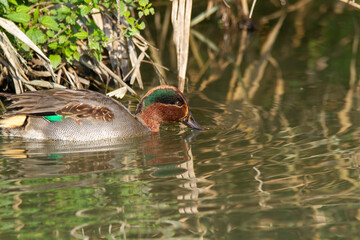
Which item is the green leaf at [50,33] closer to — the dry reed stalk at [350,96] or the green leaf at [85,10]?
the green leaf at [85,10]

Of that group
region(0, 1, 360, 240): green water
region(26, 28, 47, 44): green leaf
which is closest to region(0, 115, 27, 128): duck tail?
region(0, 1, 360, 240): green water

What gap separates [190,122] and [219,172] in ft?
5.80

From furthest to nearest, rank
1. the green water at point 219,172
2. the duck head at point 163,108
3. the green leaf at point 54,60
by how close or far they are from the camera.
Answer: the duck head at point 163,108, the green leaf at point 54,60, the green water at point 219,172

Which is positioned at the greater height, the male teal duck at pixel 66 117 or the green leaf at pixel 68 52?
the green leaf at pixel 68 52

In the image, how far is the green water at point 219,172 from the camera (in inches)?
160

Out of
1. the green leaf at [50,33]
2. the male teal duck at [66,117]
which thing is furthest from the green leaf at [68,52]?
the male teal duck at [66,117]

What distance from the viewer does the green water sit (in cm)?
406

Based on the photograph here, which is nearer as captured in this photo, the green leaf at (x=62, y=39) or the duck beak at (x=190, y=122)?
the green leaf at (x=62, y=39)

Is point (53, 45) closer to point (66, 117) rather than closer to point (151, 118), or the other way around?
point (66, 117)

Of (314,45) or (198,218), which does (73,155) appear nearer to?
(198,218)

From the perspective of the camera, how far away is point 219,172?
515cm

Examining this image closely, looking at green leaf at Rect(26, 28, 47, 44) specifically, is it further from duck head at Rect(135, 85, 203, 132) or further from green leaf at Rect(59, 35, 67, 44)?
duck head at Rect(135, 85, 203, 132)

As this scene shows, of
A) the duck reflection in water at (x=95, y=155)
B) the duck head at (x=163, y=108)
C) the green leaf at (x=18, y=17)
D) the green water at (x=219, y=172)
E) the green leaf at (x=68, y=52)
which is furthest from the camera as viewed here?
the duck head at (x=163, y=108)

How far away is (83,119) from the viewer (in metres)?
6.54
